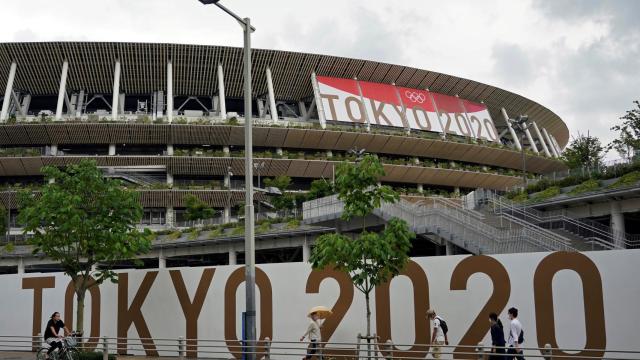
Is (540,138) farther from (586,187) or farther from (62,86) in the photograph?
(62,86)

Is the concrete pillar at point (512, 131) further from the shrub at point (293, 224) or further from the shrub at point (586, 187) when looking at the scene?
the shrub at point (293, 224)

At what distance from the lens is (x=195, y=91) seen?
78.6 meters

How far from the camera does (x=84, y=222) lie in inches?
1067

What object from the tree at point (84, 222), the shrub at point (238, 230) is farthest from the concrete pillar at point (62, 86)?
the tree at point (84, 222)

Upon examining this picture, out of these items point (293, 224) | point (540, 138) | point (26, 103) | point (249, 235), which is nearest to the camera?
point (249, 235)

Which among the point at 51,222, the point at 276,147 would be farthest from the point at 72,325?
the point at 276,147

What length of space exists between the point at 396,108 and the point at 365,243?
62.6 meters

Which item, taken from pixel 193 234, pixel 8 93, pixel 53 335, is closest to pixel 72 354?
pixel 53 335

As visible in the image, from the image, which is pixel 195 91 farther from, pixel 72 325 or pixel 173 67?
pixel 72 325

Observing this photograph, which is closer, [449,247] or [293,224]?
[449,247]

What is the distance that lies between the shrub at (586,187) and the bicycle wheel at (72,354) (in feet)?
99.0

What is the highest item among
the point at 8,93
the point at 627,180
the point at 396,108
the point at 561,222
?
the point at 8,93

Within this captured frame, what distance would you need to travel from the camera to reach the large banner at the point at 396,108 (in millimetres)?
77562

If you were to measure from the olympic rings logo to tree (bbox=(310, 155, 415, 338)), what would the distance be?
62549 mm
